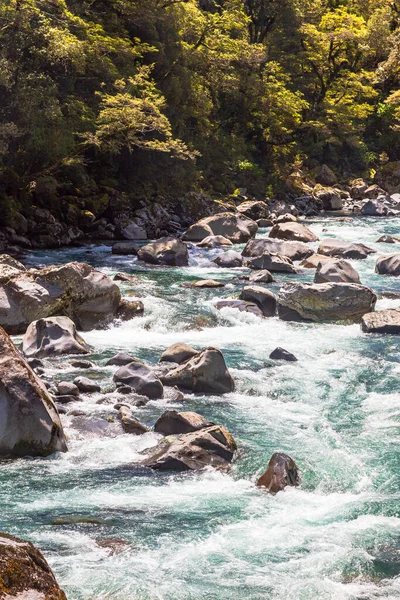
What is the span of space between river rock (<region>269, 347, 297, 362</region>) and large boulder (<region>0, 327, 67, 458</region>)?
5.23 m

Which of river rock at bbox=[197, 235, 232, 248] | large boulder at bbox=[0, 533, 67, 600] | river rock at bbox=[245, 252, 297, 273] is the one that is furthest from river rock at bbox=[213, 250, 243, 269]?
large boulder at bbox=[0, 533, 67, 600]

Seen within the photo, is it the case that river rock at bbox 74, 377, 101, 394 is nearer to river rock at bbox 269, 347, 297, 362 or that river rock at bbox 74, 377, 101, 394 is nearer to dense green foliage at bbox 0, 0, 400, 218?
river rock at bbox 269, 347, 297, 362

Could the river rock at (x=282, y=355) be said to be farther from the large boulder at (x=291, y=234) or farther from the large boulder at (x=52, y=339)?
the large boulder at (x=291, y=234)

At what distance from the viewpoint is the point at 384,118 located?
45.8 m

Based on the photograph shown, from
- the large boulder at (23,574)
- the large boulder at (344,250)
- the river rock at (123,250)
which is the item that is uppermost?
the large boulder at (23,574)

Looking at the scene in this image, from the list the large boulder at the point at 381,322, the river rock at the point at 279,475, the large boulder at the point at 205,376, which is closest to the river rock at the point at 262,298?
the large boulder at the point at 381,322

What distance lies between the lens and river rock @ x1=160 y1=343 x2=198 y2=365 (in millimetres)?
12398

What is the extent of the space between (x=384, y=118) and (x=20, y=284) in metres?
36.6

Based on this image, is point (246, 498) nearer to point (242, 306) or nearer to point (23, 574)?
point (23, 574)

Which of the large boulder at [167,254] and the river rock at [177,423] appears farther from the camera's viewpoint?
the large boulder at [167,254]

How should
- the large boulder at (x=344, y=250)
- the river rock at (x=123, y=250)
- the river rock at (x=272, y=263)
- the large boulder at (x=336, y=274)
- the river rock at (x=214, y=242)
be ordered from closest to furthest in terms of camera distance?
the large boulder at (x=336, y=274), the river rock at (x=272, y=263), the large boulder at (x=344, y=250), the river rock at (x=123, y=250), the river rock at (x=214, y=242)

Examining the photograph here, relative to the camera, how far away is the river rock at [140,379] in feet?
35.7

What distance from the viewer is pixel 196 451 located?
8.64 metres

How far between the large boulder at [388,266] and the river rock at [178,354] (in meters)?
9.55
